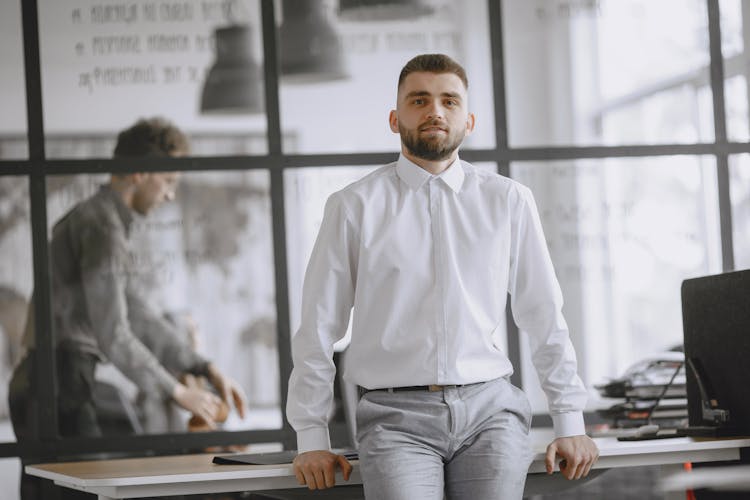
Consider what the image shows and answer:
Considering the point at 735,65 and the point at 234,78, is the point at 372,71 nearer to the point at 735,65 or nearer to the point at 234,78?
the point at 234,78

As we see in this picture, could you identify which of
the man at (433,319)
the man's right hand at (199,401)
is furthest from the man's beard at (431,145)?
the man's right hand at (199,401)

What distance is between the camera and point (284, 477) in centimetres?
250

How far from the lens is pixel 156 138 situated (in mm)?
4176

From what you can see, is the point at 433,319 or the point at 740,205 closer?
the point at 433,319

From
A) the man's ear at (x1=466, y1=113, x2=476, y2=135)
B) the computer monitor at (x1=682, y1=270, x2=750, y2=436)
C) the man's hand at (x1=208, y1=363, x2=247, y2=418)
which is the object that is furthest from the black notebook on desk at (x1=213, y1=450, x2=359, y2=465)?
the man's hand at (x1=208, y1=363, x2=247, y2=418)

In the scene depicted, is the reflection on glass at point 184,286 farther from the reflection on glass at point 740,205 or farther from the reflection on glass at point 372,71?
the reflection on glass at point 740,205

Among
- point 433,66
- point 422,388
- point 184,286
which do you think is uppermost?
point 433,66

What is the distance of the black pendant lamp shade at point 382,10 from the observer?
4.30 m

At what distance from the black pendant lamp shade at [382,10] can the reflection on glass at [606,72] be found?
337 mm

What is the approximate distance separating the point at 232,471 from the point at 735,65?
2939 mm

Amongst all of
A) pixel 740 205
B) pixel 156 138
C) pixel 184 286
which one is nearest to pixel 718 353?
pixel 740 205

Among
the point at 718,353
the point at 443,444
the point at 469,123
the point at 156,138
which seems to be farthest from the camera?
the point at 156,138

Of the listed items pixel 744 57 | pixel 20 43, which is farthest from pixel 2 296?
pixel 744 57

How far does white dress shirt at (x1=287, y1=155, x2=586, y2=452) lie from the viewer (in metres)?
2.45
